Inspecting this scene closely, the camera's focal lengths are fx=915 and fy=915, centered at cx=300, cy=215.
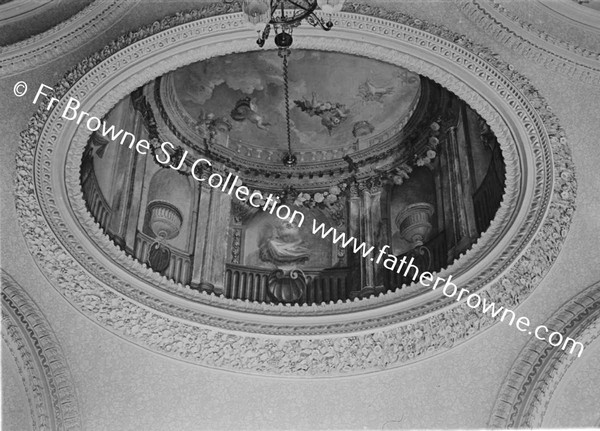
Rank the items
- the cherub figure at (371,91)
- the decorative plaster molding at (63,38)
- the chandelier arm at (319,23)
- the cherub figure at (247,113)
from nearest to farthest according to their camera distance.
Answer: the chandelier arm at (319,23), the decorative plaster molding at (63,38), the cherub figure at (371,91), the cherub figure at (247,113)

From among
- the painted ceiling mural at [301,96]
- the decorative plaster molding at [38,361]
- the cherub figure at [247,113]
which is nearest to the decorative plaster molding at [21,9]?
the painted ceiling mural at [301,96]

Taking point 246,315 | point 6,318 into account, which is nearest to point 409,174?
point 246,315

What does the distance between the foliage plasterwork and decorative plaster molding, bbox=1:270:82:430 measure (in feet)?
1.41

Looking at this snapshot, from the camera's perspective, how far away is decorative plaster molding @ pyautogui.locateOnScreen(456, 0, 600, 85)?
9906 mm

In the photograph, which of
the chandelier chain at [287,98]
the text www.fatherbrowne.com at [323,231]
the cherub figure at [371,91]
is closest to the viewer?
the text www.fatherbrowne.com at [323,231]

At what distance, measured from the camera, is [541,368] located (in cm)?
1005

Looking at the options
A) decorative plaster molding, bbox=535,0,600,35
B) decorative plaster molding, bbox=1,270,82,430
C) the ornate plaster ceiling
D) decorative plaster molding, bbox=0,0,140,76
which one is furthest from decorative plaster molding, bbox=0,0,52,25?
decorative plaster molding, bbox=535,0,600,35

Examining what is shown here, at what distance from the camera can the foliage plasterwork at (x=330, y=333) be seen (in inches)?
392

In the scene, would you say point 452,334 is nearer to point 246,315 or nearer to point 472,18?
point 246,315

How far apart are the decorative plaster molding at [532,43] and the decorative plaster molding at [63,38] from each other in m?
3.75

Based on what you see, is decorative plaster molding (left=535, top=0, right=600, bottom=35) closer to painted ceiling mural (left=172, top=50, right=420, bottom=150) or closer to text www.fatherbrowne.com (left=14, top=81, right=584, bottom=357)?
painted ceiling mural (left=172, top=50, right=420, bottom=150)

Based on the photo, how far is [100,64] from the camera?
32.6 feet

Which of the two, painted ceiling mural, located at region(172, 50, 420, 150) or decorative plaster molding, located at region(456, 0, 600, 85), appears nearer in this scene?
decorative plaster molding, located at region(456, 0, 600, 85)

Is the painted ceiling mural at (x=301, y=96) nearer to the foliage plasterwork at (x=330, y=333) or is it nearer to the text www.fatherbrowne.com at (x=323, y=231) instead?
the text www.fatherbrowne.com at (x=323, y=231)
